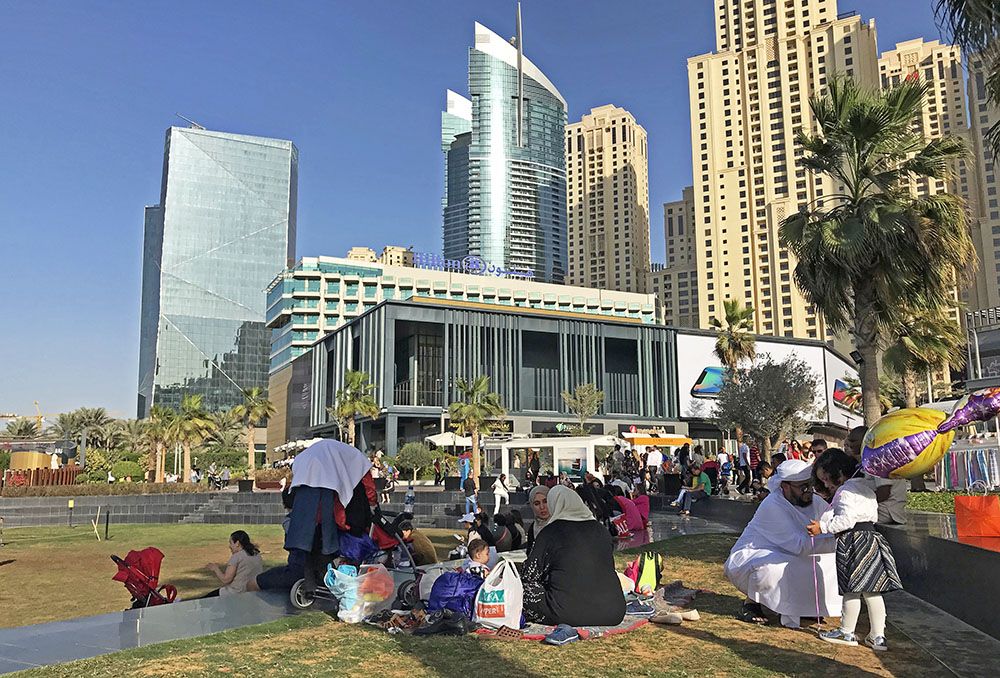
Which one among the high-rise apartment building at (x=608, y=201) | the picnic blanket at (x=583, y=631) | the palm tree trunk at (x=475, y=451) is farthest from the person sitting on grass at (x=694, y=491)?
the high-rise apartment building at (x=608, y=201)

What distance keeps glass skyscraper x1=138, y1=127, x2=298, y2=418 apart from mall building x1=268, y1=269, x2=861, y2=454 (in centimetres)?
11196

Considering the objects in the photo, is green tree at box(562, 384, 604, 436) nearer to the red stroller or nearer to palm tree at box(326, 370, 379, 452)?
palm tree at box(326, 370, 379, 452)

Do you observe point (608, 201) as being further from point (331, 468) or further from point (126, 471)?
point (331, 468)

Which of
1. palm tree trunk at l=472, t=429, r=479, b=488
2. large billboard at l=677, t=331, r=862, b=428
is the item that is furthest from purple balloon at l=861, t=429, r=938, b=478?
large billboard at l=677, t=331, r=862, b=428

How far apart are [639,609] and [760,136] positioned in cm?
11998

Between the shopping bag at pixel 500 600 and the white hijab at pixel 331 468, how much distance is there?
182 centimetres

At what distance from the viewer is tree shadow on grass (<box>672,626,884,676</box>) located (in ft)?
16.7

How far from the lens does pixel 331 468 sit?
730cm

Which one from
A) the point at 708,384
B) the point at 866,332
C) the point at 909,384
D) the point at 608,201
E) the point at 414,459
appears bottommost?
the point at 414,459

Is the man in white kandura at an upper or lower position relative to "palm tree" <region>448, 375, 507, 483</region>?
lower

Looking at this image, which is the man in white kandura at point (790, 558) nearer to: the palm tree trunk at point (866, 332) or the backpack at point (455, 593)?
the backpack at point (455, 593)

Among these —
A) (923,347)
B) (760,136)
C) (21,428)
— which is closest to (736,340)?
(923,347)

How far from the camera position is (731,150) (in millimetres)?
117938

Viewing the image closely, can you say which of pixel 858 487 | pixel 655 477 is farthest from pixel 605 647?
pixel 655 477
